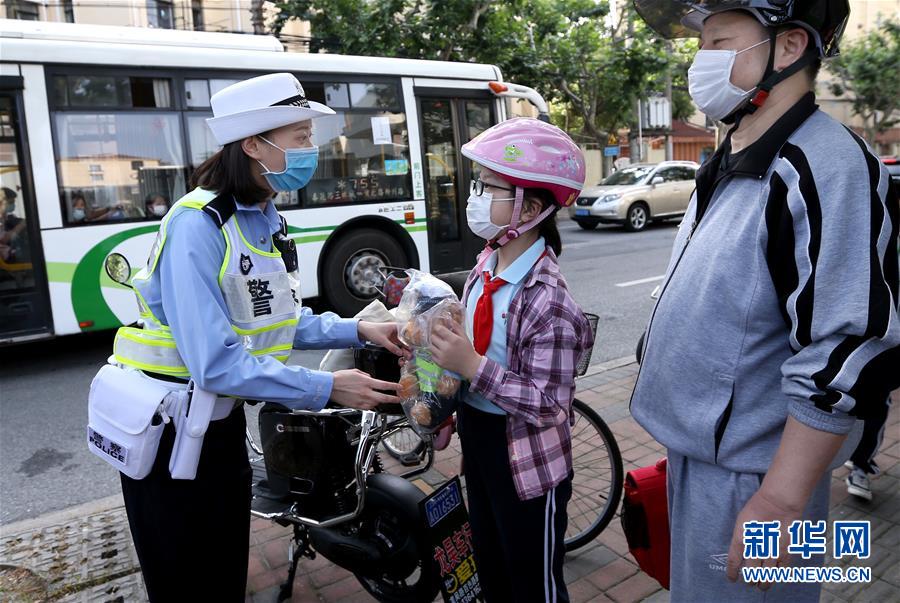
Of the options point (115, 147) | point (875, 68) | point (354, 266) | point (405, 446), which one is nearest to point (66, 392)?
point (115, 147)

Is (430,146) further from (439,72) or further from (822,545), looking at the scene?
(822,545)

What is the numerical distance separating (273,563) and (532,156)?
2177 mm

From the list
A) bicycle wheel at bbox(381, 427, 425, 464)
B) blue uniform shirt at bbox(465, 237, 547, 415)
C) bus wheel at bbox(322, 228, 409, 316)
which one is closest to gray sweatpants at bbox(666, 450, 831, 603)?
blue uniform shirt at bbox(465, 237, 547, 415)

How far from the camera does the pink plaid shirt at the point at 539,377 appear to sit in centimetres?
182

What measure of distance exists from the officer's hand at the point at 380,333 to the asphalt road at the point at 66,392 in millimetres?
2496

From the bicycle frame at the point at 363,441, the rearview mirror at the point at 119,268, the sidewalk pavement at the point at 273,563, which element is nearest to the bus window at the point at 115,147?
the sidewalk pavement at the point at 273,563

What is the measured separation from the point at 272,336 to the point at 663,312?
3.72 feet

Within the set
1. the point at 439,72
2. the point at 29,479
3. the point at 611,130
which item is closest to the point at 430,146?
the point at 439,72

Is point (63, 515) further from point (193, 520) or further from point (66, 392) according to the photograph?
point (66, 392)

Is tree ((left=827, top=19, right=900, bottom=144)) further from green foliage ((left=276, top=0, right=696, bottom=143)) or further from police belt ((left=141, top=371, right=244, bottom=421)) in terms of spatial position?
police belt ((left=141, top=371, right=244, bottom=421))

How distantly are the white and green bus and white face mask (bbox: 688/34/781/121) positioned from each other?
6297 mm

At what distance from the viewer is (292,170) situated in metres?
2.14

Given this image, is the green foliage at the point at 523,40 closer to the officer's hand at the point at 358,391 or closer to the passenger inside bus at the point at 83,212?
the passenger inside bus at the point at 83,212

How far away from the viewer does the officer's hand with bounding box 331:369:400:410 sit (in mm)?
1966
